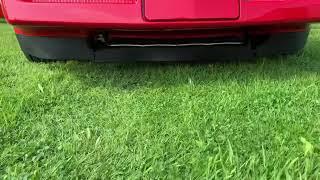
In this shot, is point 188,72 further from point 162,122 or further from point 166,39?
point 162,122

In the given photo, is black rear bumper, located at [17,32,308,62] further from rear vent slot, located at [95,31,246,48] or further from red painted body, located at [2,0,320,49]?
red painted body, located at [2,0,320,49]

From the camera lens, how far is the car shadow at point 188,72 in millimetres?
2457

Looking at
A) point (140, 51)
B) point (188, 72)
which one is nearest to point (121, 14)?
point (140, 51)

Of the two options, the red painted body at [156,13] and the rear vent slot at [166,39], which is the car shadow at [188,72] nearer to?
the rear vent slot at [166,39]

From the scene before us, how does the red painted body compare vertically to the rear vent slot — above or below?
above

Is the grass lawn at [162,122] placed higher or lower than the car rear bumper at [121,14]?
lower

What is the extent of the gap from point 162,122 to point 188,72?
0.78 m

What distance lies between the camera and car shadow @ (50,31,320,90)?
96.7 inches

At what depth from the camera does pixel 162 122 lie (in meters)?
1.88

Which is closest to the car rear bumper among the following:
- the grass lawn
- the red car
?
the red car

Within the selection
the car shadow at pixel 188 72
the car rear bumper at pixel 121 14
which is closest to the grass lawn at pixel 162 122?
the car shadow at pixel 188 72

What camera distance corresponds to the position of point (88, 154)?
161 cm

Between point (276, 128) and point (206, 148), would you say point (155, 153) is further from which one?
point (276, 128)

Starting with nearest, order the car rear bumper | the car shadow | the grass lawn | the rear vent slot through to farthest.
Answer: the grass lawn, the car rear bumper, the car shadow, the rear vent slot
